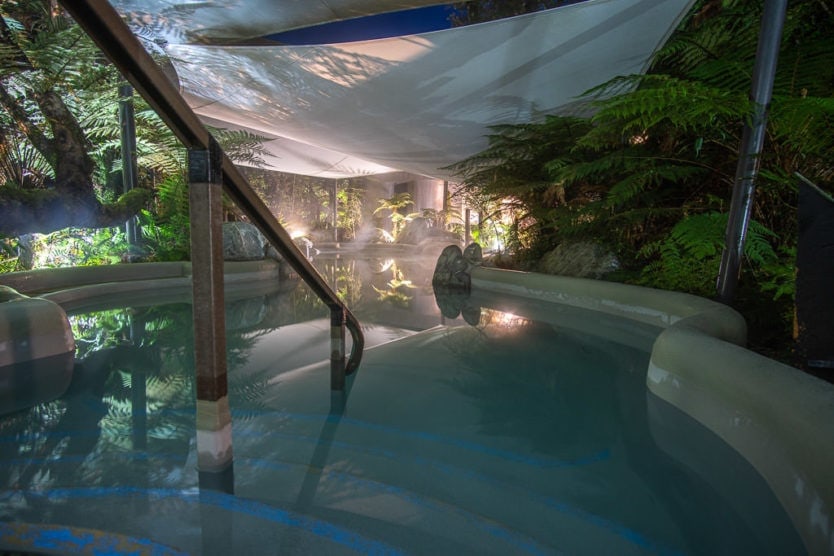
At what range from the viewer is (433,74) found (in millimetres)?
4328

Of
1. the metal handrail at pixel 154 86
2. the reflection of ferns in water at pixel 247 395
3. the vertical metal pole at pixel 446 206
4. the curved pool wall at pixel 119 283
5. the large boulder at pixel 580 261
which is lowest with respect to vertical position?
the reflection of ferns in water at pixel 247 395

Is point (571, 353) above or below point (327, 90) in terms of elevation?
below

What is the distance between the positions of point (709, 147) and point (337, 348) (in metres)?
3.23

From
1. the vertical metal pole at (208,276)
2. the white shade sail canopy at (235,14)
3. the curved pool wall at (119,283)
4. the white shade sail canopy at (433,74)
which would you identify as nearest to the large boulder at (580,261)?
the white shade sail canopy at (433,74)

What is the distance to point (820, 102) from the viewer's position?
66.4 inches

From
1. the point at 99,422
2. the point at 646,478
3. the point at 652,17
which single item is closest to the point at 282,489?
the point at 99,422

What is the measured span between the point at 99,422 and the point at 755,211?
3956 millimetres

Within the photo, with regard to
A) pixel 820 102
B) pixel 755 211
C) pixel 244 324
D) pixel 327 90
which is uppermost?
pixel 327 90

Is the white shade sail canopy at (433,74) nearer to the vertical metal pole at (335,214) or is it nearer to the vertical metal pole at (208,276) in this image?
the vertical metal pole at (208,276)

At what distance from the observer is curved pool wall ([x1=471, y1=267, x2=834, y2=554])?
3.16ft

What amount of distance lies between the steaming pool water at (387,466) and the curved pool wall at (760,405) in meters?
0.08

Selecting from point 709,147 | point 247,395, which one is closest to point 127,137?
point 247,395

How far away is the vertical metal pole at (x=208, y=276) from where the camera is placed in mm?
1138

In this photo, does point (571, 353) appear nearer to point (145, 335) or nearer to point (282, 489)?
point (282, 489)
